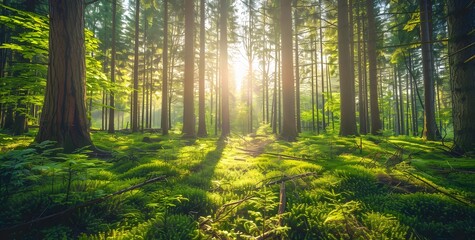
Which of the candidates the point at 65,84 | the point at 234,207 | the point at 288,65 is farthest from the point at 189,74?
the point at 234,207

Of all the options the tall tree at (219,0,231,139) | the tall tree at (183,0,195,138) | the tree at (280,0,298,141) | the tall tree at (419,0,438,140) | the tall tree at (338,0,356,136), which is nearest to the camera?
the tall tree at (419,0,438,140)

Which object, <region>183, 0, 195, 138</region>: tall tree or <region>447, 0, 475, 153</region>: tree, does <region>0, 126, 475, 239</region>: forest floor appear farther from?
<region>183, 0, 195, 138</region>: tall tree

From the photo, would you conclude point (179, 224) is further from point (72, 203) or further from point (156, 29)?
point (156, 29)

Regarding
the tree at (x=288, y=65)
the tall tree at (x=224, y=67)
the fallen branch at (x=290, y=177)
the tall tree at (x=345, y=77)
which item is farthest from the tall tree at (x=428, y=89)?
the tall tree at (x=224, y=67)

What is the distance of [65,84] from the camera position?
4793mm

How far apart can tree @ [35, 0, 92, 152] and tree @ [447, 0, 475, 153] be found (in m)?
8.46

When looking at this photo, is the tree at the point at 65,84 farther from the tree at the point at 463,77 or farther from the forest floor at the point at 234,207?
the tree at the point at 463,77

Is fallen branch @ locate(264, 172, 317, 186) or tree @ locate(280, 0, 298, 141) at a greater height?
tree @ locate(280, 0, 298, 141)

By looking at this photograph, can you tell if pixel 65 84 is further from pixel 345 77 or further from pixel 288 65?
pixel 345 77

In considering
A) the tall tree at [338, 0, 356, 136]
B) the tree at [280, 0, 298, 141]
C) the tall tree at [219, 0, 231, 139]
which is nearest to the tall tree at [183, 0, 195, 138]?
the tall tree at [219, 0, 231, 139]

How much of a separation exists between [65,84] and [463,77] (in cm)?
894

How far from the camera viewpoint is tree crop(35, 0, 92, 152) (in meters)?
4.69

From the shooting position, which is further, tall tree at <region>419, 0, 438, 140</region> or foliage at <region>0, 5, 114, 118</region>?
tall tree at <region>419, 0, 438, 140</region>

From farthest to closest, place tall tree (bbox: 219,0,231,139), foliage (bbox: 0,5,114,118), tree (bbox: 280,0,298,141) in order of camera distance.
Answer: tall tree (bbox: 219,0,231,139)
tree (bbox: 280,0,298,141)
foliage (bbox: 0,5,114,118)
